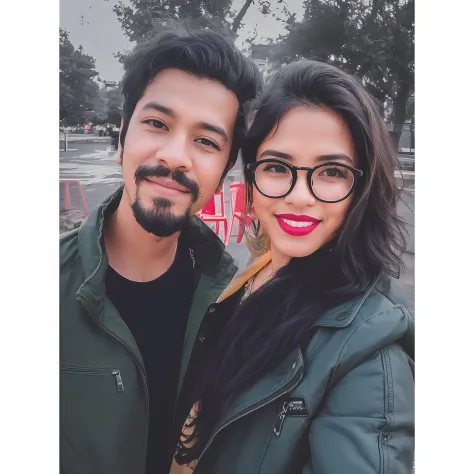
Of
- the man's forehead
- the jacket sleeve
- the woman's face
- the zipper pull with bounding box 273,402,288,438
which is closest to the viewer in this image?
the jacket sleeve

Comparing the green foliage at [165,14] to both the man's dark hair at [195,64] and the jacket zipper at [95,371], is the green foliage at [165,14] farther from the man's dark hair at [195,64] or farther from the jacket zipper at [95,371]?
the jacket zipper at [95,371]

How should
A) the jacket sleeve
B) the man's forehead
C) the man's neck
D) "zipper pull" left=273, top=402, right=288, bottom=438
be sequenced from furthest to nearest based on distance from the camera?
the man's neck, the man's forehead, "zipper pull" left=273, top=402, right=288, bottom=438, the jacket sleeve

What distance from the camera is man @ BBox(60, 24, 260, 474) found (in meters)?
1.64

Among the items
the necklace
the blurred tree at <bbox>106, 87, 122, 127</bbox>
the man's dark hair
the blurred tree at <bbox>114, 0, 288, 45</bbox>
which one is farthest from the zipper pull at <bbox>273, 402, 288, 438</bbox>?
the blurred tree at <bbox>114, 0, 288, 45</bbox>

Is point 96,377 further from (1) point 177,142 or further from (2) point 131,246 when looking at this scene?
(1) point 177,142

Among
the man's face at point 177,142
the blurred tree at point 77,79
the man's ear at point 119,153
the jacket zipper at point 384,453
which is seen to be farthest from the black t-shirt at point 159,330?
the jacket zipper at point 384,453

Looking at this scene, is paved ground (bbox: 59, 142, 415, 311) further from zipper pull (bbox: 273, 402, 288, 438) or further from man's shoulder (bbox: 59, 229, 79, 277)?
zipper pull (bbox: 273, 402, 288, 438)

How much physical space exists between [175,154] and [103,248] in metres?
0.42

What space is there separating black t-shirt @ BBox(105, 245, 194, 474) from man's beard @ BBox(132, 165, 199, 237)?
10cm

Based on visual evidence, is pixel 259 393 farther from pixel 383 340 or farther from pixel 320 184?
pixel 320 184

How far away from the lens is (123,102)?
1710mm

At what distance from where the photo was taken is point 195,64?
1630mm

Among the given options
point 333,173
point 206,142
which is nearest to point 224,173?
point 206,142
